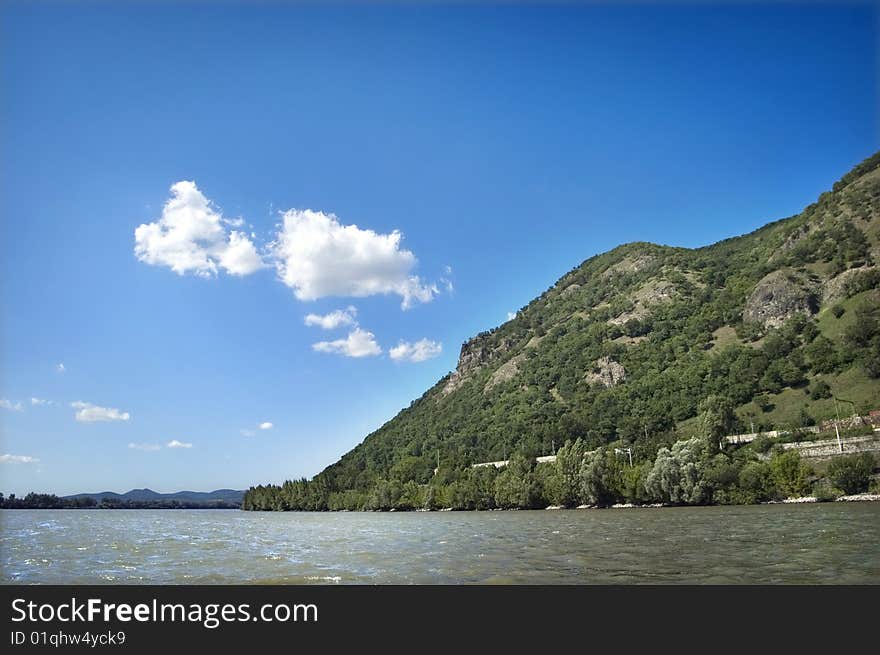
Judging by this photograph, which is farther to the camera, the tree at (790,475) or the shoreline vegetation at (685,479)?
the tree at (790,475)

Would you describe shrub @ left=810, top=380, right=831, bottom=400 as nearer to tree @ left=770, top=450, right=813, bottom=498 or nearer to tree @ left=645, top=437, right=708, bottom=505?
tree @ left=770, top=450, right=813, bottom=498

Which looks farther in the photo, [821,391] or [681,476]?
[821,391]

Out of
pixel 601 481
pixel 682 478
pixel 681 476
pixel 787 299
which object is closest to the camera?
pixel 682 478

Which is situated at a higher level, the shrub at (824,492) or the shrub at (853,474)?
the shrub at (853,474)

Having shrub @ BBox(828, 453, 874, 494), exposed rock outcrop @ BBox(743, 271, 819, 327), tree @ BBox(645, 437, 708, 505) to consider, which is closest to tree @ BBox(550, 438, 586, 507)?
tree @ BBox(645, 437, 708, 505)

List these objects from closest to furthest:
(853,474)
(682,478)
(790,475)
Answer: (853,474), (790,475), (682,478)

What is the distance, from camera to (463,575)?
2578cm

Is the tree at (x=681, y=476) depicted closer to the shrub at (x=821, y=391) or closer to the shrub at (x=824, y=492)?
the shrub at (x=824, y=492)

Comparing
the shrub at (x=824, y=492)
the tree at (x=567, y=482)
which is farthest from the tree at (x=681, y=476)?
the tree at (x=567, y=482)

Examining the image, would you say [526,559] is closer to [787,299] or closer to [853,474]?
[853,474]

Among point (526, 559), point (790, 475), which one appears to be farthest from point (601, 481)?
point (526, 559)

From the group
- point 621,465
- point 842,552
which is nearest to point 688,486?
point 621,465

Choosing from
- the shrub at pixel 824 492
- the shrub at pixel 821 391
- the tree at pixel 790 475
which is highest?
the shrub at pixel 821 391
